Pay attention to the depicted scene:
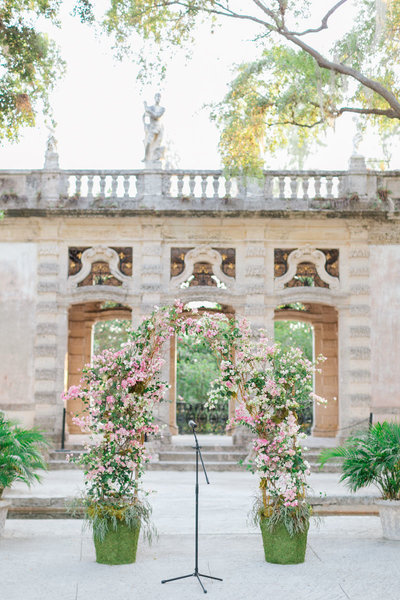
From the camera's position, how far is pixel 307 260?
17047 mm

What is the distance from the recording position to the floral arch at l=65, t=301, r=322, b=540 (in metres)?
7.23

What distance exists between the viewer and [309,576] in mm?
6688

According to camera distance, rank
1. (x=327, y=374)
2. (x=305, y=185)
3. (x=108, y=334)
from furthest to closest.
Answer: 1. (x=108, y=334)
2. (x=327, y=374)
3. (x=305, y=185)

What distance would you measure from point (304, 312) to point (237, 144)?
591 cm

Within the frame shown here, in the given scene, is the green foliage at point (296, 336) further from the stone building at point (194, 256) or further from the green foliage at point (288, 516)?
the green foliage at point (288, 516)

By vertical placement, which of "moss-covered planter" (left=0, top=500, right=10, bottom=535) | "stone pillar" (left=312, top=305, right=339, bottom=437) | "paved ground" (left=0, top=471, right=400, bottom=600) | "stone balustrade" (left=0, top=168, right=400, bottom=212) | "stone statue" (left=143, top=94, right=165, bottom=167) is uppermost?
"stone statue" (left=143, top=94, right=165, bottom=167)

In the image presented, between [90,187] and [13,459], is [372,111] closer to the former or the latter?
[90,187]

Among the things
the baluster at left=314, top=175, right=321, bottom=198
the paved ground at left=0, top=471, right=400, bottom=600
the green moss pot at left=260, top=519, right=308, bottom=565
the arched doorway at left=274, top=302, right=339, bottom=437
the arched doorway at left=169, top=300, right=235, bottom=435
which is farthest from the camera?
the arched doorway at left=169, top=300, right=235, bottom=435

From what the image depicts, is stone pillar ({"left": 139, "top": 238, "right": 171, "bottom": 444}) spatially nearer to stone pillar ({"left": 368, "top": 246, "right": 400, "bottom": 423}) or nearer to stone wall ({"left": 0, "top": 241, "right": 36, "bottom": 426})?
stone wall ({"left": 0, "top": 241, "right": 36, "bottom": 426})

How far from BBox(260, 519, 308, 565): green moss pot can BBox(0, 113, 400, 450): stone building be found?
368 inches

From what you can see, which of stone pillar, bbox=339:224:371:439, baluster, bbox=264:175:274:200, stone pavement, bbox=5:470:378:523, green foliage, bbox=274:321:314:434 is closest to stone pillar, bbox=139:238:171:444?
baluster, bbox=264:175:274:200

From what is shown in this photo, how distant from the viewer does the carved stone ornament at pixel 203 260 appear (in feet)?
55.4

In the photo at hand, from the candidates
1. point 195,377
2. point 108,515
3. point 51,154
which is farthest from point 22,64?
point 195,377

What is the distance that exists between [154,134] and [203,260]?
3.28 meters
